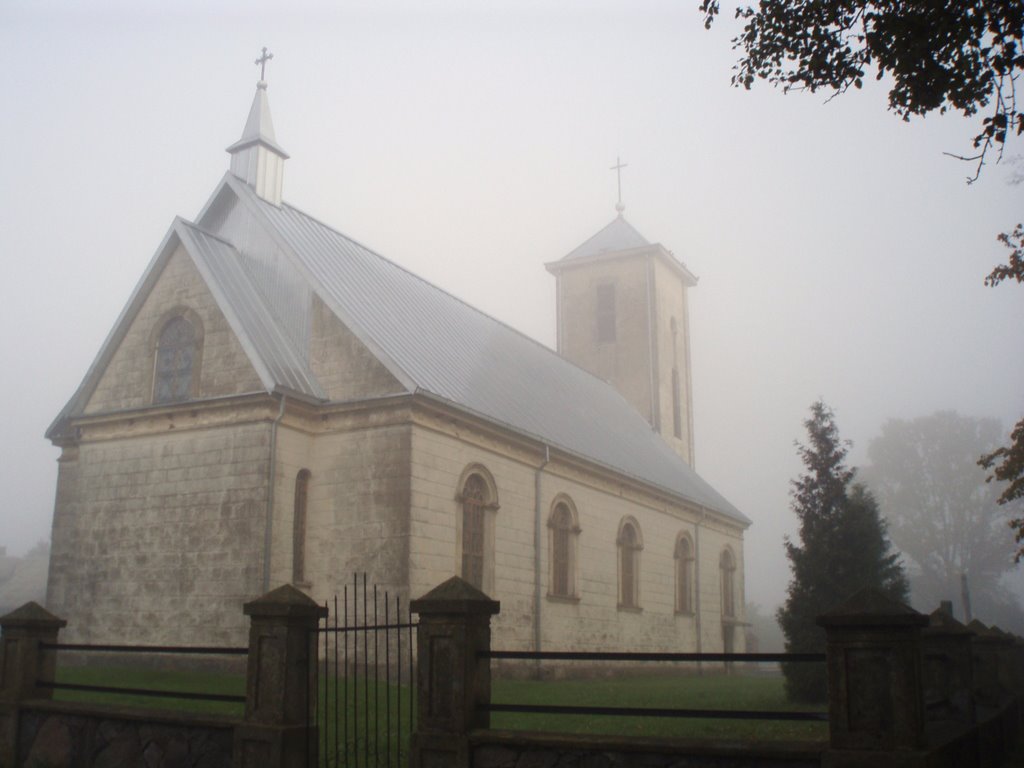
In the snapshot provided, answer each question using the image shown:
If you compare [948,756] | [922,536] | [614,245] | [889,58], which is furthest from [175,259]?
[922,536]

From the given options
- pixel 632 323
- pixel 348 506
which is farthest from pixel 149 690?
pixel 632 323

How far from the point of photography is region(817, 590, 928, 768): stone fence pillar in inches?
268

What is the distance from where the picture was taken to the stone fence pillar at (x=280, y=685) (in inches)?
363

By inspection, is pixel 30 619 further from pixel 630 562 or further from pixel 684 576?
pixel 684 576

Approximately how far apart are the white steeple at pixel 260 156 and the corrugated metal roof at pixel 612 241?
743 inches

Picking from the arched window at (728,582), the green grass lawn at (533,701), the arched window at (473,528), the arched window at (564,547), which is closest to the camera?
the green grass lawn at (533,701)

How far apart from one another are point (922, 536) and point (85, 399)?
66556 millimetres

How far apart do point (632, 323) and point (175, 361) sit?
22773 mm

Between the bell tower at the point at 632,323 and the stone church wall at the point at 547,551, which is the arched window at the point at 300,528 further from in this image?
the bell tower at the point at 632,323

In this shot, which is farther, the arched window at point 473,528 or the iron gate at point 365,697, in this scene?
the arched window at point 473,528

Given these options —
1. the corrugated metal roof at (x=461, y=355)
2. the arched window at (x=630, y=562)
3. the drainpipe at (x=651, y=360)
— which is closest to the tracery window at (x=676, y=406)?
the drainpipe at (x=651, y=360)

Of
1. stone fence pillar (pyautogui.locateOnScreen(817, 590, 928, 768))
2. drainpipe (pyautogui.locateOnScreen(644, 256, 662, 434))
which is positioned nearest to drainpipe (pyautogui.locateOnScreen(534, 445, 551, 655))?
drainpipe (pyautogui.locateOnScreen(644, 256, 662, 434))

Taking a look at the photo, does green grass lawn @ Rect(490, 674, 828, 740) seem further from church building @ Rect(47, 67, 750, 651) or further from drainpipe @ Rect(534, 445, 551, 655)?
church building @ Rect(47, 67, 750, 651)

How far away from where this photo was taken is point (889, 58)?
9.30 metres
